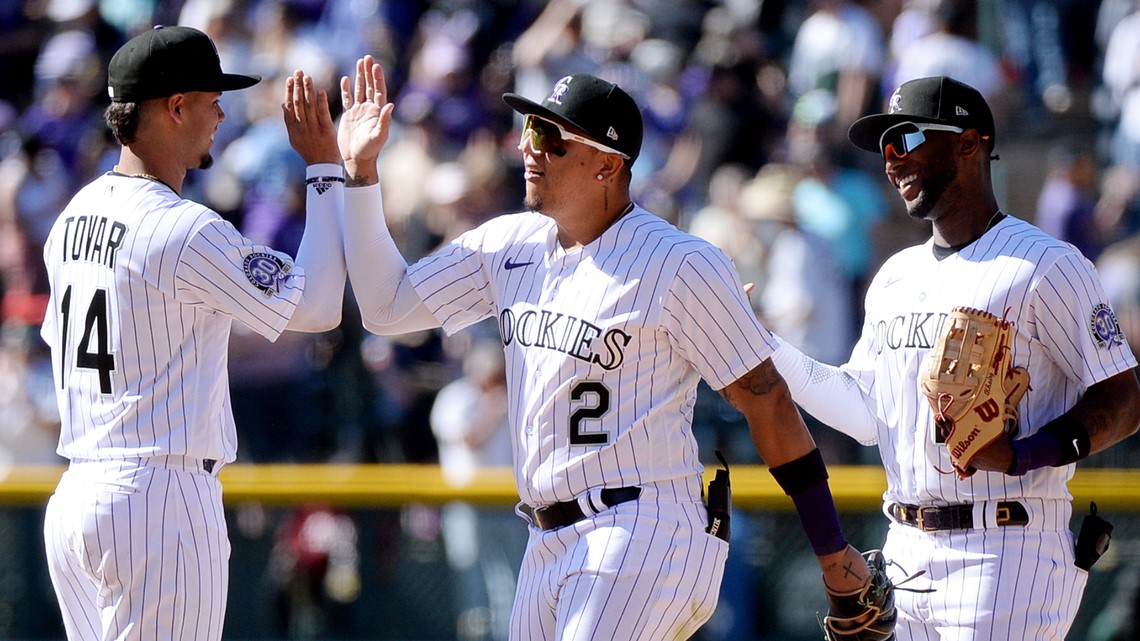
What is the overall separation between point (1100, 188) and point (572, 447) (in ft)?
19.4

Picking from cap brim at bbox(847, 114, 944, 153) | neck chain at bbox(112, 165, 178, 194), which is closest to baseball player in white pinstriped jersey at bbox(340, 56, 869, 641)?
cap brim at bbox(847, 114, 944, 153)

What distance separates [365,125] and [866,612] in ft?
6.13

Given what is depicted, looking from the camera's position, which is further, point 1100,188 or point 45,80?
point 45,80

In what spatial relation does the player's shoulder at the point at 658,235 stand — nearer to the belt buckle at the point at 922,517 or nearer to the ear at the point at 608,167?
the ear at the point at 608,167

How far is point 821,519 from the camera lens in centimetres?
414

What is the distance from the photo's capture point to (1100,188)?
9.14 metres

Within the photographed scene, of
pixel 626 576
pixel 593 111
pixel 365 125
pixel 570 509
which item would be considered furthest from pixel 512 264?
pixel 626 576

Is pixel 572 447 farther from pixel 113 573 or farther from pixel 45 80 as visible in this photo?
pixel 45 80

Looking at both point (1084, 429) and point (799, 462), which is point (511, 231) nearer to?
point (799, 462)

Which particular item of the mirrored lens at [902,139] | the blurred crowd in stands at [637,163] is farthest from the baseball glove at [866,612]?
the blurred crowd in stands at [637,163]

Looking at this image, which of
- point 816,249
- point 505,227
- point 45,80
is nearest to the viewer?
point 505,227

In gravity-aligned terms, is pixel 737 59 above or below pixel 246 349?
above

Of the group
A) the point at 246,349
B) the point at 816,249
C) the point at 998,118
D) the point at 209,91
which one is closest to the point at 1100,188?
the point at 998,118

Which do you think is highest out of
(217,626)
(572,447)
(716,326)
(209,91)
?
(209,91)
